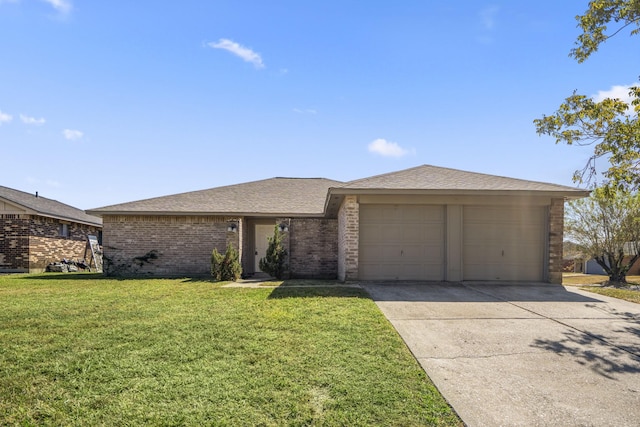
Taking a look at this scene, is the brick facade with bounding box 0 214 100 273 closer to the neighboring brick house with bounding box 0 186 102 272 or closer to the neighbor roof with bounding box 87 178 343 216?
the neighboring brick house with bounding box 0 186 102 272

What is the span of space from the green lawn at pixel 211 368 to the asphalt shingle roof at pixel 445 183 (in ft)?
13.1

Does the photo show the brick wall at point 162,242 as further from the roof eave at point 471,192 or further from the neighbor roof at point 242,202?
the roof eave at point 471,192

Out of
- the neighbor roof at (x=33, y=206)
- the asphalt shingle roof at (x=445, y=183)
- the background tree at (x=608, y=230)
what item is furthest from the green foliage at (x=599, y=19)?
the neighbor roof at (x=33, y=206)

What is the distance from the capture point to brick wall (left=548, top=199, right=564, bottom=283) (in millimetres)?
9758

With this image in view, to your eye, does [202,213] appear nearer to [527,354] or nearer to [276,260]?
[276,260]

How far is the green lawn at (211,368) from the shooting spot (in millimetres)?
2916

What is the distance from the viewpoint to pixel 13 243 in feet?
51.2

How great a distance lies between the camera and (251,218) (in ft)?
48.3

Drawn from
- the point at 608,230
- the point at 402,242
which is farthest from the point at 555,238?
the point at 608,230

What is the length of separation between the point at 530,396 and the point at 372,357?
1587 mm

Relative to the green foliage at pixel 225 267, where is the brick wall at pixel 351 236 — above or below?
above

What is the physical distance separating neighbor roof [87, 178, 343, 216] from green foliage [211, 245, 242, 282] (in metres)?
2.18

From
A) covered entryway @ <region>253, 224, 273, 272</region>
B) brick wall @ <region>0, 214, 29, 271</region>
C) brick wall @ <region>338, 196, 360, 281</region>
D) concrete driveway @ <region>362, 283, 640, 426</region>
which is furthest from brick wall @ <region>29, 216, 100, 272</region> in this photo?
concrete driveway @ <region>362, 283, 640, 426</region>

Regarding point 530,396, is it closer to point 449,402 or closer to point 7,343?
point 449,402
